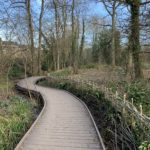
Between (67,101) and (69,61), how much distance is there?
122 feet

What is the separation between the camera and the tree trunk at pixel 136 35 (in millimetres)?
20344

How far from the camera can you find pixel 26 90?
2661 cm

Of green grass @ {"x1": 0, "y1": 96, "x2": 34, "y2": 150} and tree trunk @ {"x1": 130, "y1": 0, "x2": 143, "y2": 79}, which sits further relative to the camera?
tree trunk @ {"x1": 130, "y1": 0, "x2": 143, "y2": 79}

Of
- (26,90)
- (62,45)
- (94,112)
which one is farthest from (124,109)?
(62,45)

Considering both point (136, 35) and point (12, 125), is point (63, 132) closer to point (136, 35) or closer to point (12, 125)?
point (12, 125)

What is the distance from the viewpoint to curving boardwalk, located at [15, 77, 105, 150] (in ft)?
31.4

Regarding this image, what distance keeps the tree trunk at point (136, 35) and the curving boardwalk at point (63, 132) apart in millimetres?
6489

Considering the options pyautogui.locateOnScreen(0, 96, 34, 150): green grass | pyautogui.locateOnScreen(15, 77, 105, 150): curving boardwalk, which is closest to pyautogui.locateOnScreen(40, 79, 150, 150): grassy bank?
pyautogui.locateOnScreen(15, 77, 105, 150): curving boardwalk

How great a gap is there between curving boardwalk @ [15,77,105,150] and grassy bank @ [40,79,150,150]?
45 cm

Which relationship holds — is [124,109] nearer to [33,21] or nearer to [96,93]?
[96,93]

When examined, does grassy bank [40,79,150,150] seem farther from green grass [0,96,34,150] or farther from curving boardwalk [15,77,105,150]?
green grass [0,96,34,150]

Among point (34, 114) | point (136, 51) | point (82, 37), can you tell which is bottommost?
point (34, 114)

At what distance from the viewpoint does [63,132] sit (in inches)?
443

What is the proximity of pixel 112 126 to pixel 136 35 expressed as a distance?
415 inches
